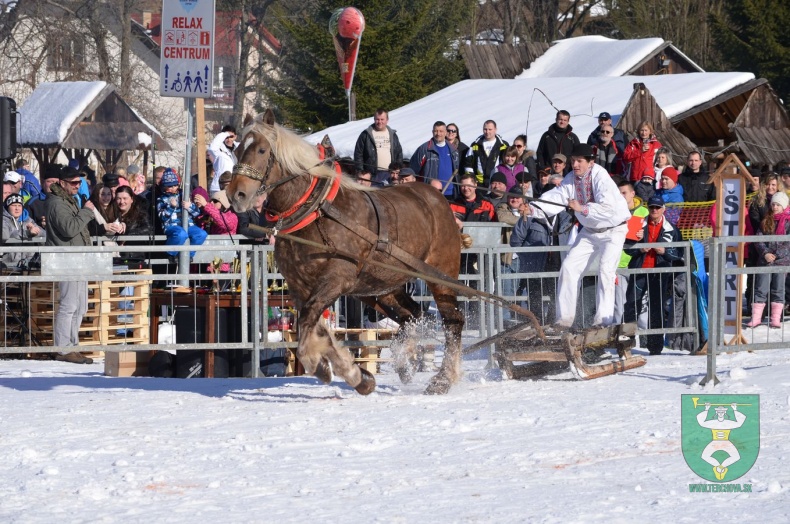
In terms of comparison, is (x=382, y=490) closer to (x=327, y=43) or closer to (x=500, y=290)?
(x=500, y=290)

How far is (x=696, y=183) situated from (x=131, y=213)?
23.3ft

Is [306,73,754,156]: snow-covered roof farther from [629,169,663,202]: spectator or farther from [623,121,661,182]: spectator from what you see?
[629,169,663,202]: spectator

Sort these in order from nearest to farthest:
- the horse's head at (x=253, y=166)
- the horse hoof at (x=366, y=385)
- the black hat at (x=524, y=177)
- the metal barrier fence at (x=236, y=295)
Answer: the horse's head at (x=253, y=166)
the horse hoof at (x=366, y=385)
the metal barrier fence at (x=236, y=295)
the black hat at (x=524, y=177)

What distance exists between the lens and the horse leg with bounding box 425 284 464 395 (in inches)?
387

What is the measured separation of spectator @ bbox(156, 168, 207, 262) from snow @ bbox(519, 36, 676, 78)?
16327 millimetres

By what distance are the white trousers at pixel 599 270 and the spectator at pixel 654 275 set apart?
5.07ft

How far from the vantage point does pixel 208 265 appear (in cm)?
1464

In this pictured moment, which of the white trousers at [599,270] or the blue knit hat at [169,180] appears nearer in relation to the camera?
the white trousers at [599,270]

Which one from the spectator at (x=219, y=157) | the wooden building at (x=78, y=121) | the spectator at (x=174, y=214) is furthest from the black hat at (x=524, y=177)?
the wooden building at (x=78, y=121)

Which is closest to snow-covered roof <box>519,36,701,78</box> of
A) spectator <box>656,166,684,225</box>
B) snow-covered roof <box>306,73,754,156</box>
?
snow-covered roof <box>306,73,754,156</box>

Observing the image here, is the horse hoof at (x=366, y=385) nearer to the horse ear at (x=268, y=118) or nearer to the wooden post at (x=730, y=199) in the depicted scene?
A: the horse ear at (x=268, y=118)

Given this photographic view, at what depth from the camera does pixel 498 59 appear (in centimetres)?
3198

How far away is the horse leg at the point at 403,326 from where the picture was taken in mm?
10391

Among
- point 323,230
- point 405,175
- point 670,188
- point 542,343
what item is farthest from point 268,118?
point 670,188
